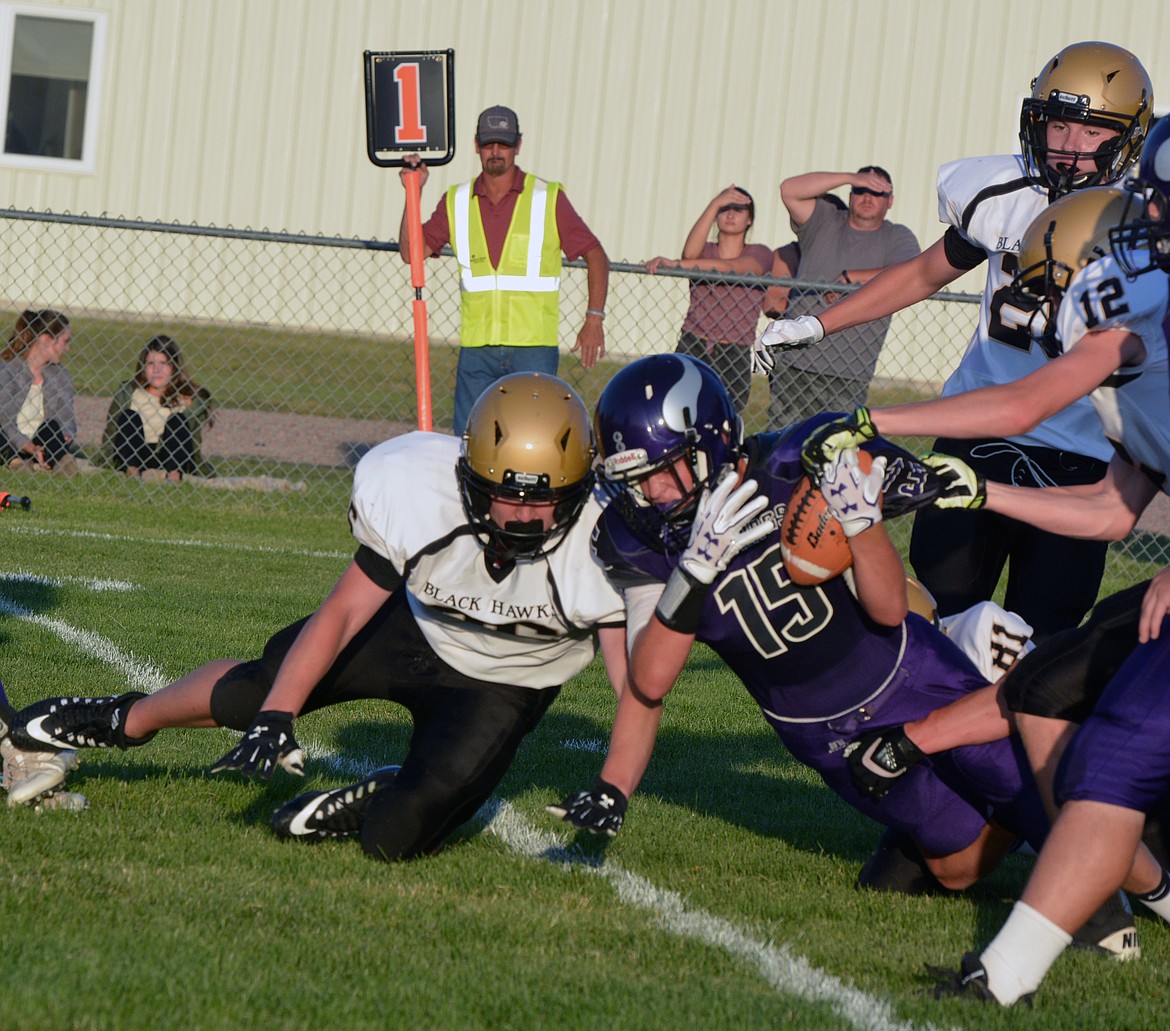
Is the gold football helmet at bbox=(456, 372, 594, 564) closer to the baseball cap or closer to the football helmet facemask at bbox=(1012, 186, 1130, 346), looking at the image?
the football helmet facemask at bbox=(1012, 186, 1130, 346)

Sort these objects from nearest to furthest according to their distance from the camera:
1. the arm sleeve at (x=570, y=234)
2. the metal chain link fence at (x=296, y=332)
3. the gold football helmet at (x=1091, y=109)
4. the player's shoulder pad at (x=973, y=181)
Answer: the gold football helmet at (x=1091, y=109), the player's shoulder pad at (x=973, y=181), the arm sleeve at (x=570, y=234), the metal chain link fence at (x=296, y=332)

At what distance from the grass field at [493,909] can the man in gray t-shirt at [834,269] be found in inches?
130

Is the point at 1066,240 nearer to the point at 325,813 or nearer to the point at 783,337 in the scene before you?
the point at 783,337

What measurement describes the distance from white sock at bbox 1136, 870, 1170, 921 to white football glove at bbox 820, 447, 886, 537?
120 cm

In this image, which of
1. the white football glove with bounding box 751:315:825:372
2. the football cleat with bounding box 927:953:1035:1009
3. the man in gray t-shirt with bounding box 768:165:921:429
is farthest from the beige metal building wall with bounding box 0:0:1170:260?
the football cleat with bounding box 927:953:1035:1009

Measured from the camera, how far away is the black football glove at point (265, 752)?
3.65m

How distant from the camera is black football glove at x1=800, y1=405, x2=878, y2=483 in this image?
3.36m

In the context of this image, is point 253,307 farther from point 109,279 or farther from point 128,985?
point 128,985

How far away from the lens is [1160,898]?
384 centimetres

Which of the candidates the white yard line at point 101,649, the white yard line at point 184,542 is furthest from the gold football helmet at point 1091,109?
the white yard line at point 184,542

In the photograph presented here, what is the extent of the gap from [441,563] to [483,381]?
15.9ft

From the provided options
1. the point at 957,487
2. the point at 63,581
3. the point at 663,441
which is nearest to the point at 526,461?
the point at 663,441

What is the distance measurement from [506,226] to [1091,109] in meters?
4.62

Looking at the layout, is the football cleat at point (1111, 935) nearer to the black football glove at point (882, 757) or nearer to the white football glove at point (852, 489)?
the black football glove at point (882, 757)
